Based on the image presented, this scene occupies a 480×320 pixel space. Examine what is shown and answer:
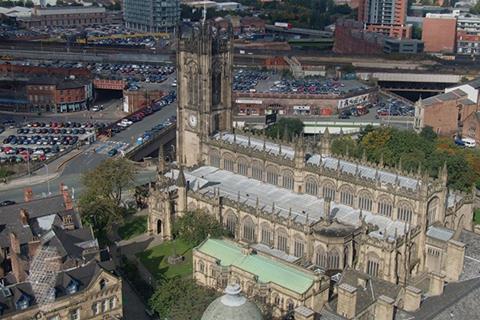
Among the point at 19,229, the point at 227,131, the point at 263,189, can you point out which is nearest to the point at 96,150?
the point at 227,131

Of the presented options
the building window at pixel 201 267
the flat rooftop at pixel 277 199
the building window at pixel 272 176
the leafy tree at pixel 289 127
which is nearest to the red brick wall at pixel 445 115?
the leafy tree at pixel 289 127

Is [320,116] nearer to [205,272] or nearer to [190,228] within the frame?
[190,228]

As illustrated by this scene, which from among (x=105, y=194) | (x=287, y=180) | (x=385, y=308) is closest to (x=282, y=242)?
(x=287, y=180)

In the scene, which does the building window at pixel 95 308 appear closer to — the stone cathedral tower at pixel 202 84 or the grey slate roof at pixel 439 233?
the grey slate roof at pixel 439 233

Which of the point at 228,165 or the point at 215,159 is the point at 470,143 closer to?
the point at 228,165

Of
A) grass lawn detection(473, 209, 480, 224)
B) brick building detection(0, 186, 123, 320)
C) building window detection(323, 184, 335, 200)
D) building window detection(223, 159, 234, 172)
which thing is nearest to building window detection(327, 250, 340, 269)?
building window detection(323, 184, 335, 200)
